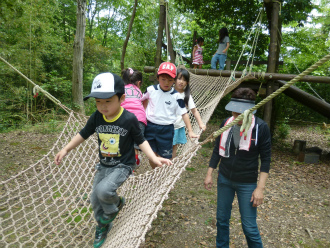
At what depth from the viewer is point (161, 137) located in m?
1.94

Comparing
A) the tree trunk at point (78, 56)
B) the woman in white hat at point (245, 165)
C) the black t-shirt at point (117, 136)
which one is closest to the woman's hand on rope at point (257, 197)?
the woman in white hat at point (245, 165)

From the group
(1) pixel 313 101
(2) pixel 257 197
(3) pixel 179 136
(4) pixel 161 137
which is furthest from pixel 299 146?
(2) pixel 257 197

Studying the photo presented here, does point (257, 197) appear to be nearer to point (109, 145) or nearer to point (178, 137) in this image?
point (109, 145)

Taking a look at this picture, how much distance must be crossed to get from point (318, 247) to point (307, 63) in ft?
22.0

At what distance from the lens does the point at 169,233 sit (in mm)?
2074

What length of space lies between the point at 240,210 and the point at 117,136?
752mm

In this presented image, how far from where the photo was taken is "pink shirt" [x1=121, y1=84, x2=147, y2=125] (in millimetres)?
1971

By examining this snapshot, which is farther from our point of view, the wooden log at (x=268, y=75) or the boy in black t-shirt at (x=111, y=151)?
the wooden log at (x=268, y=75)

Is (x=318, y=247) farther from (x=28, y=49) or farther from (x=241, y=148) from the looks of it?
(x=28, y=49)

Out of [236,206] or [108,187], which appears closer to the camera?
[108,187]

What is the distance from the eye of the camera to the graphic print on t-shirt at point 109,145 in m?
1.35

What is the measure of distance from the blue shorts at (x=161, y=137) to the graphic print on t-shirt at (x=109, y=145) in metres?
0.60

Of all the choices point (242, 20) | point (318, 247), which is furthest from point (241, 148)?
point (242, 20)

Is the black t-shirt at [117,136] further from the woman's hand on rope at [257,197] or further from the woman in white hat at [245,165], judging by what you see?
the woman's hand on rope at [257,197]
